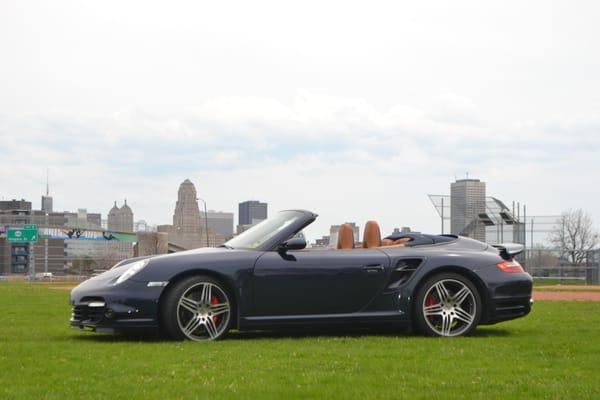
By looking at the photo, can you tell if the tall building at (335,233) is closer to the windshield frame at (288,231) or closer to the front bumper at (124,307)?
the windshield frame at (288,231)

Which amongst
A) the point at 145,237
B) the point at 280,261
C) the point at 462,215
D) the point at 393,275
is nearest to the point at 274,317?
the point at 280,261

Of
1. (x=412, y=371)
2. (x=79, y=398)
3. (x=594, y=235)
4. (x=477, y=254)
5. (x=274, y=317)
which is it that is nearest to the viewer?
(x=79, y=398)

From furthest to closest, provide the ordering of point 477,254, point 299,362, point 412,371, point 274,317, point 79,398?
point 477,254 < point 274,317 < point 299,362 < point 412,371 < point 79,398

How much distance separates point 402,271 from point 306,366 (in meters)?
2.97

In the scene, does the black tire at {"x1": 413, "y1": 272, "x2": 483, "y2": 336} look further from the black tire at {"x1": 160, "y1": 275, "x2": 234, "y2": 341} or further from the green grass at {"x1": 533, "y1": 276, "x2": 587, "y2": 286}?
the green grass at {"x1": 533, "y1": 276, "x2": 587, "y2": 286}

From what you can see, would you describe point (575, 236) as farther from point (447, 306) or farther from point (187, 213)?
point (187, 213)

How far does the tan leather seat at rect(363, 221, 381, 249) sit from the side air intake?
0.53 metres

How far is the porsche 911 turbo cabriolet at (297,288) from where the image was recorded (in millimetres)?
9359

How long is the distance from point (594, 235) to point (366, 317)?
148 feet

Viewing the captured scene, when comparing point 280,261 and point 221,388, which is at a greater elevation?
point 280,261

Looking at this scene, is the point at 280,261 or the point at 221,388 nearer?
the point at 221,388

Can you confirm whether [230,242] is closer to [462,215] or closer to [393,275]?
[393,275]

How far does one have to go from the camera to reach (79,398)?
5.73 m

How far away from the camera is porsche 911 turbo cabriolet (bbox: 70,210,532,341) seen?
30.7ft
